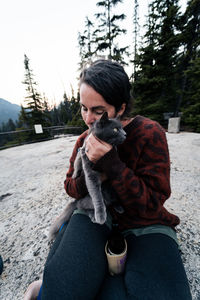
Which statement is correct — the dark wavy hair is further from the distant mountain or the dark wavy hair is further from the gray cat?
the distant mountain

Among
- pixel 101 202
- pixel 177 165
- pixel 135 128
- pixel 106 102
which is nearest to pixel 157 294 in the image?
pixel 101 202

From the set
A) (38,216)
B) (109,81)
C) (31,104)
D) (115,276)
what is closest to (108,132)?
(109,81)

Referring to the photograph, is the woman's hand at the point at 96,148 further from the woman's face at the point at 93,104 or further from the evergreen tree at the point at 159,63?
the evergreen tree at the point at 159,63

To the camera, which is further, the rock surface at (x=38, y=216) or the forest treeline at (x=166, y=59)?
the forest treeline at (x=166, y=59)

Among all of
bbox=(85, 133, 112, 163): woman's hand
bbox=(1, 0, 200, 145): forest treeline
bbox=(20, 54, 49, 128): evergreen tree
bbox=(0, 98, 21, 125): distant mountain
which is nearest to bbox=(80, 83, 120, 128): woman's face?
bbox=(85, 133, 112, 163): woman's hand

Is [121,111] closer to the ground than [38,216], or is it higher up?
higher up

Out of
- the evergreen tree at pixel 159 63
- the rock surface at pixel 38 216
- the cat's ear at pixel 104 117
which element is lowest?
the rock surface at pixel 38 216

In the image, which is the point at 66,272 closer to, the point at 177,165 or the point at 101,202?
the point at 101,202

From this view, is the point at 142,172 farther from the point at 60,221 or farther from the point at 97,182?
the point at 60,221

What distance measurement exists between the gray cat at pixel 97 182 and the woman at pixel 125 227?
7 centimetres

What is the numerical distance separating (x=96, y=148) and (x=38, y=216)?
1.84m

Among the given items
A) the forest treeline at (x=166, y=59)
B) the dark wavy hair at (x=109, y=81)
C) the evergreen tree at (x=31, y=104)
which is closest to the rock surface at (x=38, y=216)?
the dark wavy hair at (x=109, y=81)

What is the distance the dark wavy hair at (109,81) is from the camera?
3.23 ft

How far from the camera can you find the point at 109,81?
985mm
